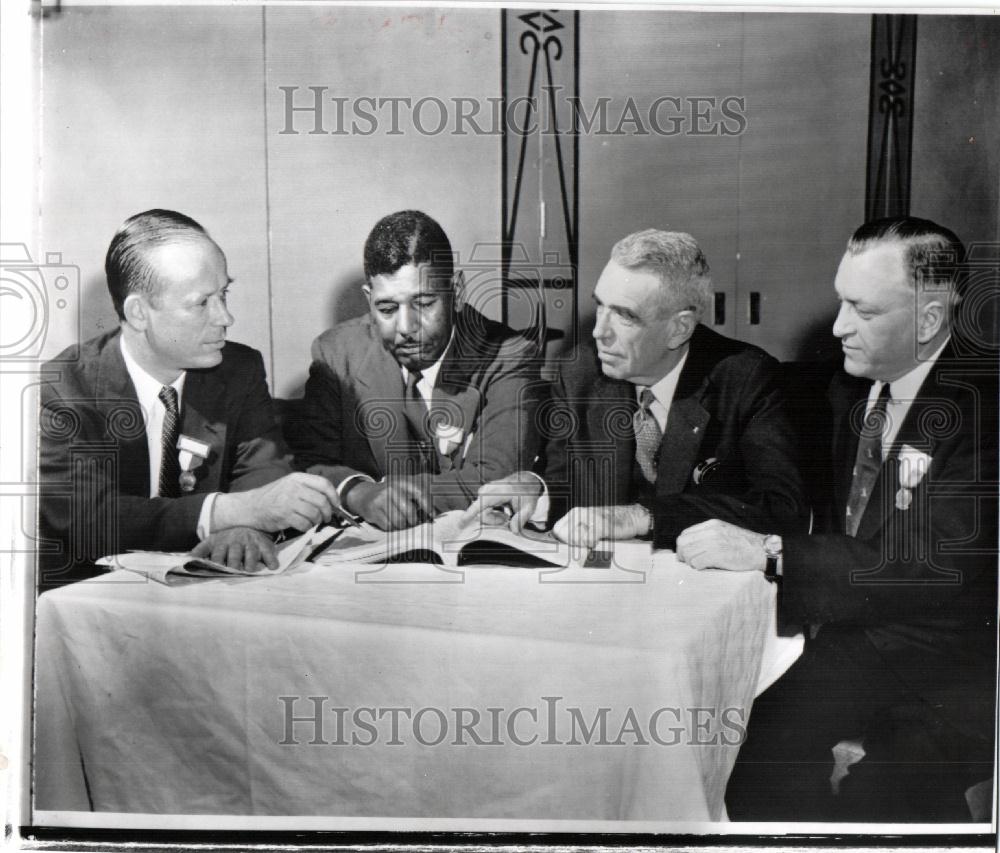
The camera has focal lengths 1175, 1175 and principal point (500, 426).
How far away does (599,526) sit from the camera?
130 inches

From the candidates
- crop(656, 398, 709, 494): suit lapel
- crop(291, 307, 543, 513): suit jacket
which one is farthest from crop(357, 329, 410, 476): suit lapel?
crop(656, 398, 709, 494): suit lapel

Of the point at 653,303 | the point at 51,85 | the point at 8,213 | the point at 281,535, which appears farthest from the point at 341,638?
the point at 51,85

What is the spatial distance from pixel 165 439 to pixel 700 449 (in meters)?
1.52

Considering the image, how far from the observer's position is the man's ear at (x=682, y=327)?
3.32m

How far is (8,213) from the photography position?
3332mm

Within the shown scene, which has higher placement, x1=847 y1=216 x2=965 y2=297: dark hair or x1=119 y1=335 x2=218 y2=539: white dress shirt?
x1=847 y1=216 x2=965 y2=297: dark hair

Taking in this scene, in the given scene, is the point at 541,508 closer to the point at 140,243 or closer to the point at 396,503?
the point at 396,503

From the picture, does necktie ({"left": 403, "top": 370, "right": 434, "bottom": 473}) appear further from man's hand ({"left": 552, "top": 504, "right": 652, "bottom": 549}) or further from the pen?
man's hand ({"left": 552, "top": 504, "right": 652, "bottom": 549})

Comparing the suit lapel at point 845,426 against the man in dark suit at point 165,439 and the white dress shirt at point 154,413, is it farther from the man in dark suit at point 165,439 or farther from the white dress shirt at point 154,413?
the white dress shirt at point 154,413

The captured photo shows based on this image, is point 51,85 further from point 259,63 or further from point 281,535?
point 281,535

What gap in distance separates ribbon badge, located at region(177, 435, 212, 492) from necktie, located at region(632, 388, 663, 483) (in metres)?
1.22

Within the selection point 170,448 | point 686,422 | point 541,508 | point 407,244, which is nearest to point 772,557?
point 686,422

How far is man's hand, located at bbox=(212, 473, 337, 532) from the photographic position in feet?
11.0

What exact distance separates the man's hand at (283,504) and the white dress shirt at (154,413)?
0.06 meters
